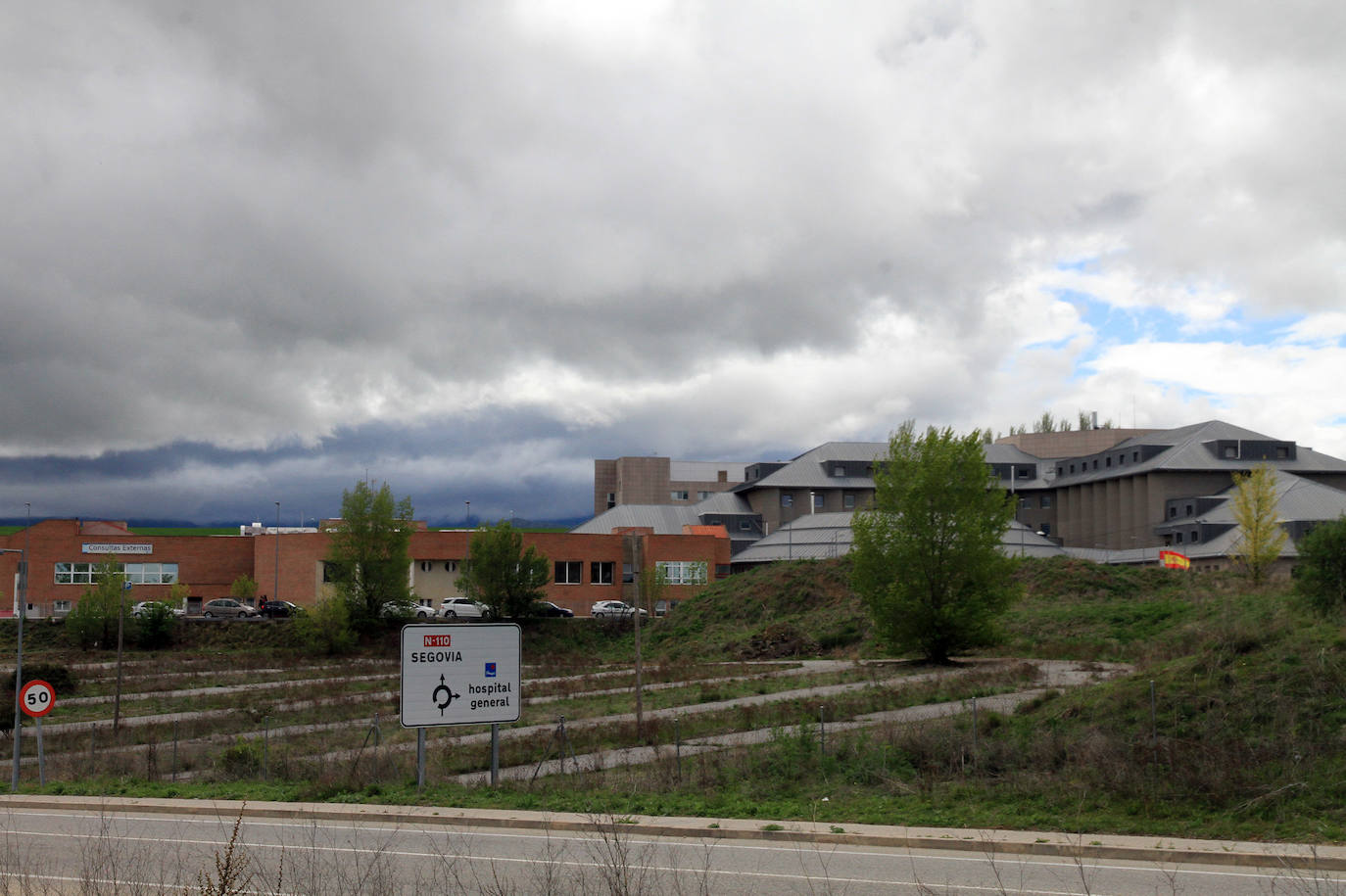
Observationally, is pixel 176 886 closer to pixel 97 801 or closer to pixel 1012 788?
pixel 97 801

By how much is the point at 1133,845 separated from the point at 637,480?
468 ft

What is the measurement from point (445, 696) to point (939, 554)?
2903cm

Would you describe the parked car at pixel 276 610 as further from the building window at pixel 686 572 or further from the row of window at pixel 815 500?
the row of window at pixel 815 500

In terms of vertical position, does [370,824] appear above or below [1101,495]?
below

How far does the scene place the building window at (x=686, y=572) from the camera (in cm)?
9031

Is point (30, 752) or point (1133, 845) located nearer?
point (1133, 845)

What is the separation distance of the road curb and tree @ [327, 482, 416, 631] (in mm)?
57158

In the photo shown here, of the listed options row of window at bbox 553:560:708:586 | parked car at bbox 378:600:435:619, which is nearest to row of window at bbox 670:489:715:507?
row of window at bbox 553:560:708:586

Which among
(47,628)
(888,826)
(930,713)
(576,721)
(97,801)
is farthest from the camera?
(47,628)

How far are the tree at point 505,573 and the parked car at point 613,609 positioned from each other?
6186mm

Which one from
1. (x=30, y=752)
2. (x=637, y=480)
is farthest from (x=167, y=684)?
(x=637, y=480)

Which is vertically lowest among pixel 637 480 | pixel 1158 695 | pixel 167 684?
pixel 167 684

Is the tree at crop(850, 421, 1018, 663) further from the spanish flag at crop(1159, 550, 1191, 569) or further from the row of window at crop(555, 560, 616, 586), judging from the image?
the row of window at crop(555, 560, 616, 586)

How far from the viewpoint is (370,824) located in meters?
15.5
